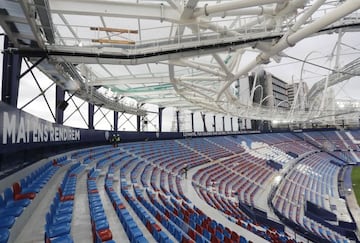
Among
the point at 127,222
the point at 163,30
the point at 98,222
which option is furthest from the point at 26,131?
the point at 163,30

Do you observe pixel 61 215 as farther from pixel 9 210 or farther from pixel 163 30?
pixel 163 30

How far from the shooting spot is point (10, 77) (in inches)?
352

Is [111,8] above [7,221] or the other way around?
above

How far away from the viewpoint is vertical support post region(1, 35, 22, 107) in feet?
29.1

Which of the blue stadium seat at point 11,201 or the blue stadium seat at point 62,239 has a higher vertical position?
the blue stadium seat at point 11,201

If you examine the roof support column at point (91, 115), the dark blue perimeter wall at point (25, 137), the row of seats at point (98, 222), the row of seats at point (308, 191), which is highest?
the roof support column at point (91, 115)

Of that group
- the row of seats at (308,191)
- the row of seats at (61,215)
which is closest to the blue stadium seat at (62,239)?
the row of seats at (61,215)

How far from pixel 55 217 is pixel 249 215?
11.0 metres

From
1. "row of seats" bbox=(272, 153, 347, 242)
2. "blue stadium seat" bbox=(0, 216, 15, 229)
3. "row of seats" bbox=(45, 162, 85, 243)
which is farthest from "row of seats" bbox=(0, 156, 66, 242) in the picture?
"row of seats" bbox=(272, 153, 347, 242)

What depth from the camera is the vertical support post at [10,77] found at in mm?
8859

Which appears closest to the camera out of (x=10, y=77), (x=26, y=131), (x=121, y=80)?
(x=26, y=131)

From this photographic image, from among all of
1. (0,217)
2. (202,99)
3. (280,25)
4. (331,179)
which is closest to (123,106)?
(202,99)

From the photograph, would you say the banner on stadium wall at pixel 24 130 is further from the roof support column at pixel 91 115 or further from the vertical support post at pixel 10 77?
the roof support column at pixel 91 115

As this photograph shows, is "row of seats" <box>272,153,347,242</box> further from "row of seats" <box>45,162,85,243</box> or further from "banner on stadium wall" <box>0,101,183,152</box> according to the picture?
"banner on stadium wall" <box>0,101,183,152</box>
